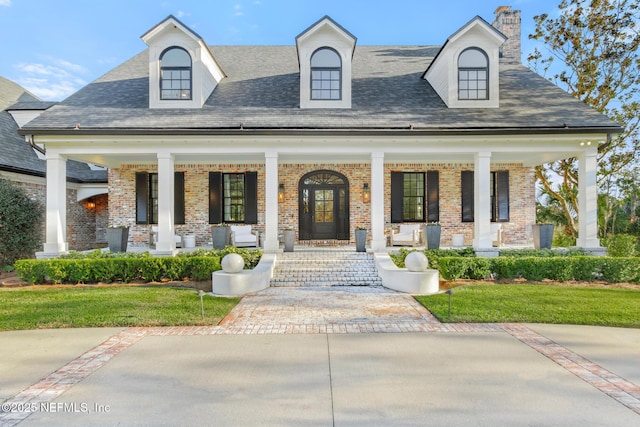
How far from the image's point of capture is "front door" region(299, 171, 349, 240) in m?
14.6

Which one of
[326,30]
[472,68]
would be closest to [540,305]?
[472,68]

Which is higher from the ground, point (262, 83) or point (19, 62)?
point (19, 62)

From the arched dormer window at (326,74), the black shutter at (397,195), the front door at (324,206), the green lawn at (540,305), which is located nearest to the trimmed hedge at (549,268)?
the green lawn at (540,305)

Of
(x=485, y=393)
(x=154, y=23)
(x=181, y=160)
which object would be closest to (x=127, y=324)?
(x=485, y=393)

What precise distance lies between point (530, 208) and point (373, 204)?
709 cm

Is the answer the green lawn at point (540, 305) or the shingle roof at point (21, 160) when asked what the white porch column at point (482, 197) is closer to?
the green lawn at point (540, 305)

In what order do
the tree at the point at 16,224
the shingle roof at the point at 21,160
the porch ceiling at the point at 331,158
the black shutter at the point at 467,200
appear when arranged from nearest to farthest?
the tree at the point at 16,224, the porch ceiling at the point at 331,158, the shingle roof at the point at 21,160, the black shutter at the point at 467,200

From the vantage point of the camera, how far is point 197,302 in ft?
25.5

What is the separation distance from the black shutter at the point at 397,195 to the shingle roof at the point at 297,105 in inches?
109

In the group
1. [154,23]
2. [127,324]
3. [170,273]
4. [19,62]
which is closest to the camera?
[127,324]

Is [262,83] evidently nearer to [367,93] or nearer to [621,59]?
[367,93]

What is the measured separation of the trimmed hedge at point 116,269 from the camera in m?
10.0

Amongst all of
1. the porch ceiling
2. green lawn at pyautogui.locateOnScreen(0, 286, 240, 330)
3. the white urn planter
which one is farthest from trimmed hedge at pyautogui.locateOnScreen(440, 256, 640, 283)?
green lawn at pyautogui.locateOnScreen(0, 286, 240, 330)

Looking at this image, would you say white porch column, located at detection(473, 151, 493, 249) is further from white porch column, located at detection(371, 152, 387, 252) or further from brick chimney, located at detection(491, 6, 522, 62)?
brick chimney, located at detection(491, 6, 522, 62)
